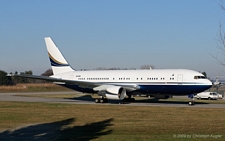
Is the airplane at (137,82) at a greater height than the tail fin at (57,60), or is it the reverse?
the tail fin at (57,60)

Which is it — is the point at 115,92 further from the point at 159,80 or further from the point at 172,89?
the point at 172,89

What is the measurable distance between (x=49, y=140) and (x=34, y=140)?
1.95 feet

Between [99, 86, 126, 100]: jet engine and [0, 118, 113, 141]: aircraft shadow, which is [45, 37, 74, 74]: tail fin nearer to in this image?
[99, 86, 126, 100]: jet engine

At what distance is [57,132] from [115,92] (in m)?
19.8

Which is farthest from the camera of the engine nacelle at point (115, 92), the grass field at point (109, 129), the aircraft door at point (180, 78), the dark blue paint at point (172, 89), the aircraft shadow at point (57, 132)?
the engine nacelle at point (115, 92)

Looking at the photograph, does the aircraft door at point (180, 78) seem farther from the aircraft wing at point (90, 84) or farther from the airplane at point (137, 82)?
the aircraft wing at point (90, 84)

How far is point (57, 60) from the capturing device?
145ft

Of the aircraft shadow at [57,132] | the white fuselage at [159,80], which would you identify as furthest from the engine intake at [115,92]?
the aircraft shadow at [57,132]

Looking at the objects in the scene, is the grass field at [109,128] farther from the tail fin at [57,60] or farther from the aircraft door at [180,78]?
the tail fin at [57,60]

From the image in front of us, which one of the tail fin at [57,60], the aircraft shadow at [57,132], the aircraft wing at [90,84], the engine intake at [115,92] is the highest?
the tail fin at [57,60]

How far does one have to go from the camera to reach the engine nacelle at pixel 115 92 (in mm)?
35531

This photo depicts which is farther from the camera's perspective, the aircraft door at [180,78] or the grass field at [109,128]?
the aircraft door at [180,78]

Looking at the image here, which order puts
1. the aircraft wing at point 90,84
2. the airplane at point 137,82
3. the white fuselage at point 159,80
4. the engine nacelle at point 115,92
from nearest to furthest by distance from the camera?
the white fuselage at point 159,80, the airplane at point 137,82, the engine nacelle at point 115,92, the aircraft wing at point 90,84

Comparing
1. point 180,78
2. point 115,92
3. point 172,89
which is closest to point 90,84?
point 115,92
